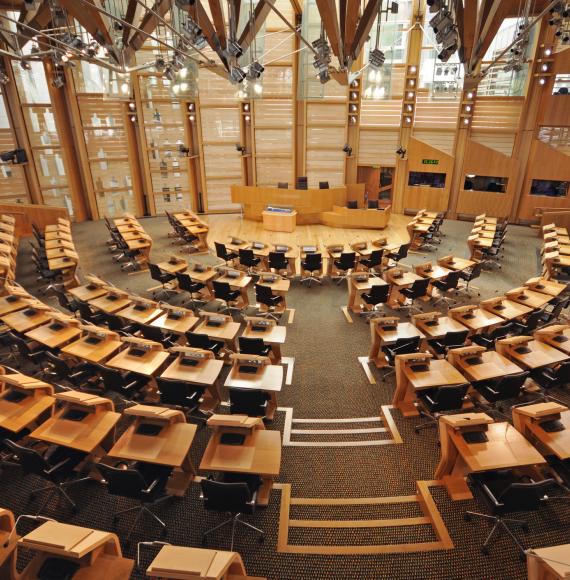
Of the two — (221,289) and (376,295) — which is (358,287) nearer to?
(376,295)

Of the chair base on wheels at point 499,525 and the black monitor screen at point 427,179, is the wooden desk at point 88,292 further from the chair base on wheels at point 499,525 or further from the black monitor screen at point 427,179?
the black monitor screen at point 427,179

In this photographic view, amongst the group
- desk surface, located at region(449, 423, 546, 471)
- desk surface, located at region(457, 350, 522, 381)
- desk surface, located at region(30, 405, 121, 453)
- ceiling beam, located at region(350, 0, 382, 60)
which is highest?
ceiling beam, located at region(350, 0, 382, 60)

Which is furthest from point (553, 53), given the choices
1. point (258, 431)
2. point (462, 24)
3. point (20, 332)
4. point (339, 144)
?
point (20, 332)

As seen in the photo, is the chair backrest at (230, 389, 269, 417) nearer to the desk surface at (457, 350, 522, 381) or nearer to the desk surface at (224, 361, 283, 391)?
the desk surface at (224, 361, 283, 391)

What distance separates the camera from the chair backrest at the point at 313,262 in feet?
35.9

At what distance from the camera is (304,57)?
39.5 ft

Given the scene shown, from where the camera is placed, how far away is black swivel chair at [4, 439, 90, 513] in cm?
429

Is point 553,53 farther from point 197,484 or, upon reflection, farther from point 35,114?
point 35,114

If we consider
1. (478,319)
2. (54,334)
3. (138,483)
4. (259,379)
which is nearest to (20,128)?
(54,334)

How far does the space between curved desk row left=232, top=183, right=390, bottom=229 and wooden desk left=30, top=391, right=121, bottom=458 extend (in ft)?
42.9

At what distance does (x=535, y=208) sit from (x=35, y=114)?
20.6 m

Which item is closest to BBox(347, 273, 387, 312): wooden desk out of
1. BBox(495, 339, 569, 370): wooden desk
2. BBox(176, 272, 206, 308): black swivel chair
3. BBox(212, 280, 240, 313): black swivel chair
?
BBox(212, 280, 240, 313): black swivel chair

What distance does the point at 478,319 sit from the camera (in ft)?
25.1

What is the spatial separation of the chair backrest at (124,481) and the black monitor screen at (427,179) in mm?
17801
